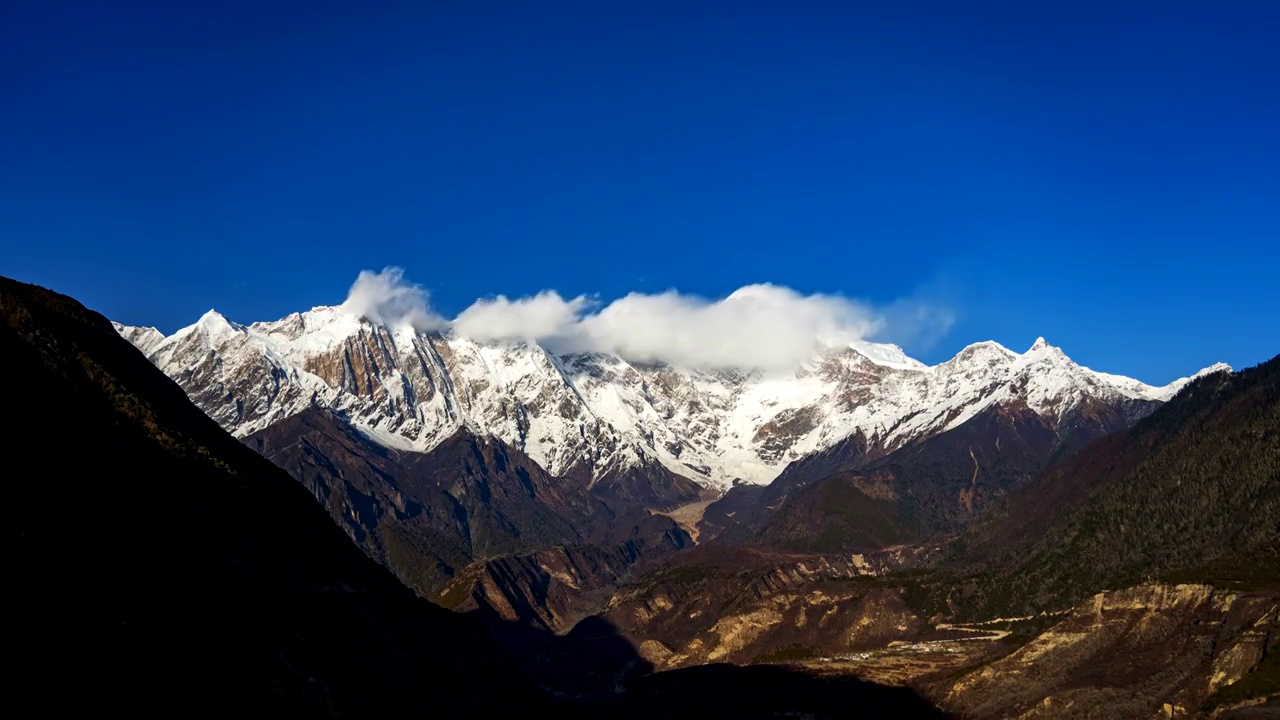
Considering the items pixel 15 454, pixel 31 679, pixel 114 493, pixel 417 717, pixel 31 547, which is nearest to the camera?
pixel 31 679

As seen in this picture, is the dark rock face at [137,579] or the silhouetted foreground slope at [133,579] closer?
the silhouetted foreground slope at [133,579]

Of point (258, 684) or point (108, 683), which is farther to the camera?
point (258, 684)

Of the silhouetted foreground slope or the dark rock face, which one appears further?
the dark rock face

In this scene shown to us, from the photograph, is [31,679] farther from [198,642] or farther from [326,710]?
[326,710]

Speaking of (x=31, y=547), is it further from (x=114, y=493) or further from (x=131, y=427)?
(x=131, y=427)

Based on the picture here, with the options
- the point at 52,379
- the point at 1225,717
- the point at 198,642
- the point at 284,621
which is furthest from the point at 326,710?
the point at 1225,717

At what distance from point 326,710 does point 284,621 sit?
15099mm

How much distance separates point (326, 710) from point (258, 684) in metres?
18.0

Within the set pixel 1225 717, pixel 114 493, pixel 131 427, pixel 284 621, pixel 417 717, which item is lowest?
pixel 1225 717

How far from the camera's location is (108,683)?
118 metres

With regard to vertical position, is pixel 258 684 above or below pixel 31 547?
below

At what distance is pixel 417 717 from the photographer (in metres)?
193

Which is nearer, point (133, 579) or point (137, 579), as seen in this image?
point (133, 579)

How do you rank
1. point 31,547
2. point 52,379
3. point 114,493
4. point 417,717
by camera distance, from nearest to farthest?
1. point 31,547
2. point 114,493
3. point 52,379
4. point 417,717
